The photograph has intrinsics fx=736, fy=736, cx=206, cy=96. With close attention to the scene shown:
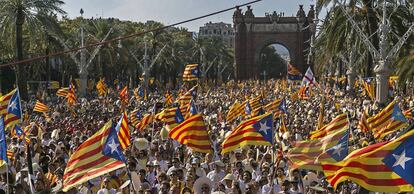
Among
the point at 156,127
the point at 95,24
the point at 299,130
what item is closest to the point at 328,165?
the point at 299,130

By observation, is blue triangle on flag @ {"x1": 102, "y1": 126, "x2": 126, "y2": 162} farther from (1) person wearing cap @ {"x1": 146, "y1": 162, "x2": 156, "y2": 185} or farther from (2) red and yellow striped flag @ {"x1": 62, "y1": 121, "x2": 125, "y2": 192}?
(1) person wearing cap @ {"x1": 146, "y1": 162, "x2": 156, "y2": 185}

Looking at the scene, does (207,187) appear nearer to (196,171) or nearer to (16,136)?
(196,171)

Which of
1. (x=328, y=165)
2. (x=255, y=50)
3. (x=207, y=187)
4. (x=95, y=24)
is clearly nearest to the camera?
(x=328, y=165)

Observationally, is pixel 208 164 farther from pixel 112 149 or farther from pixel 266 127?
pixel 112 149

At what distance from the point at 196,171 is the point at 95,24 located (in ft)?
137

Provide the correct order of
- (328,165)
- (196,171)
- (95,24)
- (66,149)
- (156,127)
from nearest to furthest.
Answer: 1. (328,165)
2. (196,171)
3. (66,149)
4. (156,127)
5. (95,24)

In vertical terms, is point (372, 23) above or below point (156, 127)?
above

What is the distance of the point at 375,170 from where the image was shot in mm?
7633

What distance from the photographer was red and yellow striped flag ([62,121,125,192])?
931cm

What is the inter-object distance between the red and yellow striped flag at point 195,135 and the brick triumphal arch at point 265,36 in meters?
86.5

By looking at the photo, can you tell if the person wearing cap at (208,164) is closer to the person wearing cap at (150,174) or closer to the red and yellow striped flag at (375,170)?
the person wearing cap at (150,174)

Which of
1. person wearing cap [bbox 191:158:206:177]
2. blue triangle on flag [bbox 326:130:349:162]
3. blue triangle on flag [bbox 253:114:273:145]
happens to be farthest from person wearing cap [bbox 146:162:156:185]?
blue triangle on flag [bbox 326:130:349:162]

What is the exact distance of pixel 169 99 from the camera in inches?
1193

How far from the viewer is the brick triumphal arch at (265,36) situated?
100062mm
